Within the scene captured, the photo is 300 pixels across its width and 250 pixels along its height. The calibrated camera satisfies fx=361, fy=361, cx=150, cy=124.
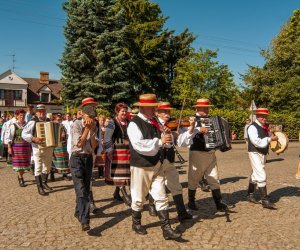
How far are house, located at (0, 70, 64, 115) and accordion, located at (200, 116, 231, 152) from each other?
46281 mm

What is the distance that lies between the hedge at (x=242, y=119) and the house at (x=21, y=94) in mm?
29837

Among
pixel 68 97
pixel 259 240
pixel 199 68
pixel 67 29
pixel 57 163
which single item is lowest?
pixel 259 240

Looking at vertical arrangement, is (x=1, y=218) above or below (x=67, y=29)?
below

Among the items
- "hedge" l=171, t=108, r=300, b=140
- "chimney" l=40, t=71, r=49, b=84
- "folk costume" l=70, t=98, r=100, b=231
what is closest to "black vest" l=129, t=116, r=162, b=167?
"folk costume" l=70, t=98, r=100, b=231

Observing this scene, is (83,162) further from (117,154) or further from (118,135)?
(118,135)

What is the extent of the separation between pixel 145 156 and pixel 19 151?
17.1 feet

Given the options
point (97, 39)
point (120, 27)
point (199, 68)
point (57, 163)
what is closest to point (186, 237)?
point (57, 163)

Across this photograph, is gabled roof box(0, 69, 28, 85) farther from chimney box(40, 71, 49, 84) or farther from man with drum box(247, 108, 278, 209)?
man with drum box(247, 108, 278, 209)

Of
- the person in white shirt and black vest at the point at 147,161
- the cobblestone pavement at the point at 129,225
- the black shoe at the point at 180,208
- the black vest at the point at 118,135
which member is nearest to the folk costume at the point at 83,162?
the cobblestone pavement at the point at 129,225

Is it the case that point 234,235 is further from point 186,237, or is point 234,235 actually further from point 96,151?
point 96,151

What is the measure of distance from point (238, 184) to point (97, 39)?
21.1 metres

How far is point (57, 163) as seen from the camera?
378 inches

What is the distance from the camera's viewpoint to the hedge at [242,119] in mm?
25078

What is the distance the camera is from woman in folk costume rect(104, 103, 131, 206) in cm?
653
